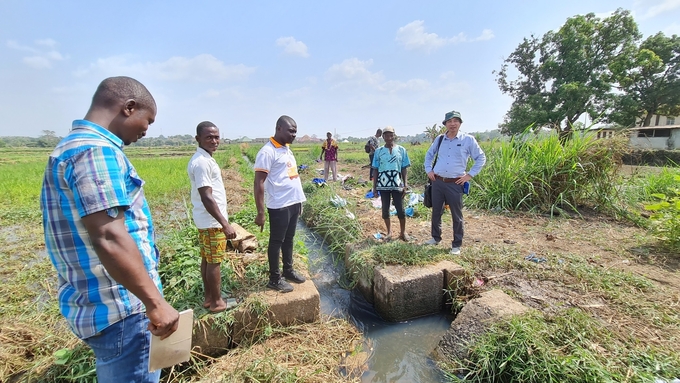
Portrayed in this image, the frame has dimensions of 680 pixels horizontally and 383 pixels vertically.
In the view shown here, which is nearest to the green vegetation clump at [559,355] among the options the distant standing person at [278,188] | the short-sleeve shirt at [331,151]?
the distant standing person at [278,188]

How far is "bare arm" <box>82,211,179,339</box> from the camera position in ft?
3.30

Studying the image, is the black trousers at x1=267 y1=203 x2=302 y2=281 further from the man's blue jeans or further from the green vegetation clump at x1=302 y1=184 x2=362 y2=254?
the green vegetation clump at x1=302 y1=184 x2=362 y2=254

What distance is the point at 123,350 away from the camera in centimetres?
121

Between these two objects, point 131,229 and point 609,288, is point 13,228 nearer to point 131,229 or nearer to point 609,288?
point 131,229

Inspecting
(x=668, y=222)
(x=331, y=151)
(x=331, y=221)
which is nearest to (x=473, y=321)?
(x=331, y=221)

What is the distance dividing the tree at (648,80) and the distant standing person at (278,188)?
77.7 feet

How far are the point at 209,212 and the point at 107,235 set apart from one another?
129 cm

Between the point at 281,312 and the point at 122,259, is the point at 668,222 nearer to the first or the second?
the point at 281,312

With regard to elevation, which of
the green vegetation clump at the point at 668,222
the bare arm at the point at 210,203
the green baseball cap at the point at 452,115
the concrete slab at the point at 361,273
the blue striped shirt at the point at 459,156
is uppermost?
the green baseball cap at the point at 452,115

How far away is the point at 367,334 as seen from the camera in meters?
3.11

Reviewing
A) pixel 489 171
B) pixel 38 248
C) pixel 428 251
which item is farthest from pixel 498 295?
pixel 38 248

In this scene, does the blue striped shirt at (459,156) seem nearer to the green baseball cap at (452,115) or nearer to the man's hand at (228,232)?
the green baseball cap at (452,115)

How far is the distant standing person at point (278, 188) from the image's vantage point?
2.68m

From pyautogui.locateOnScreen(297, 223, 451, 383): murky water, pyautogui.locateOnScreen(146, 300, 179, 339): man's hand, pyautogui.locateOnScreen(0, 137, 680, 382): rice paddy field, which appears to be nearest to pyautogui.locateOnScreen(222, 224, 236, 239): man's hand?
pyautogui.locateOnScreen(0, 137, 680, 382): rice paddy field
